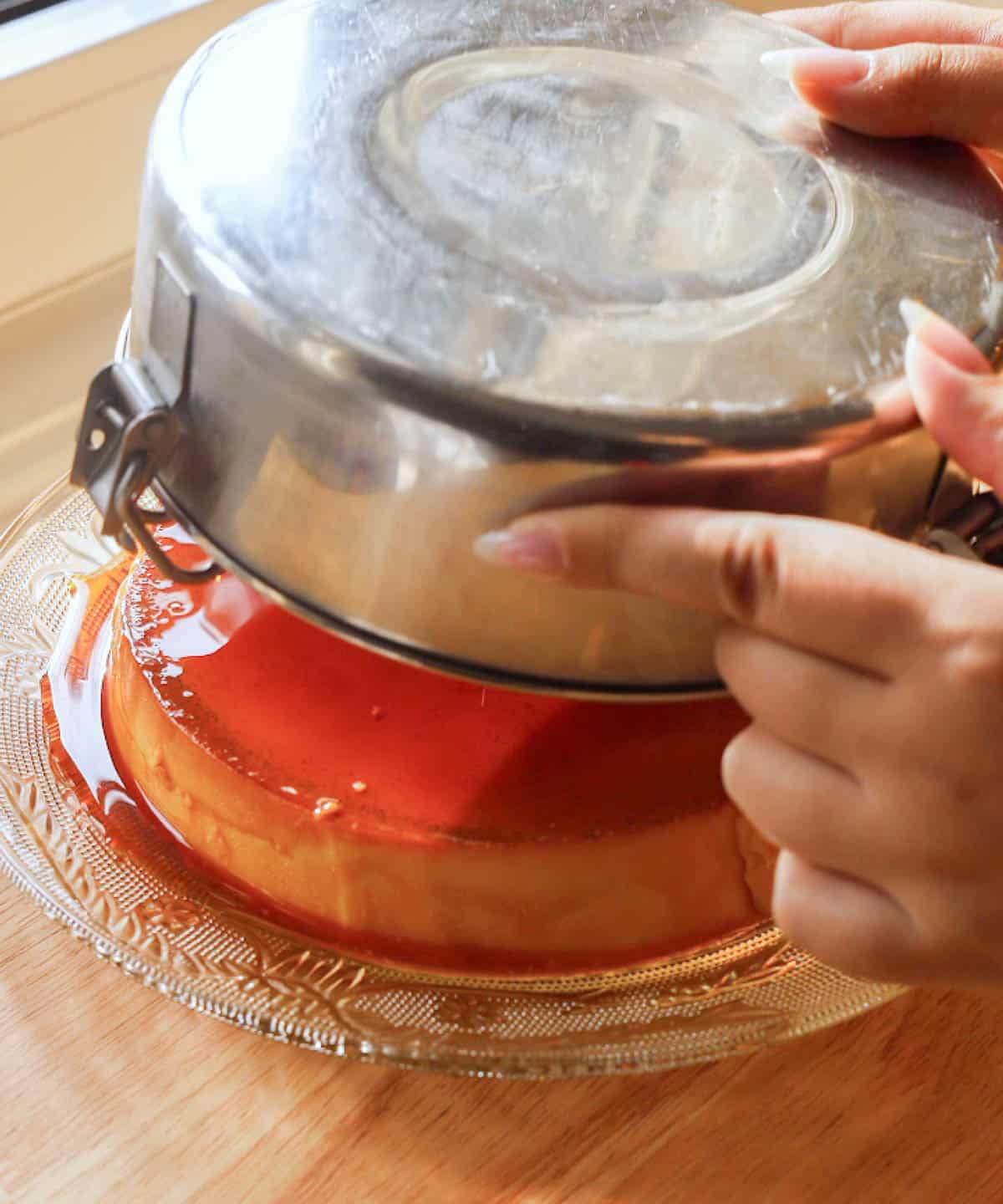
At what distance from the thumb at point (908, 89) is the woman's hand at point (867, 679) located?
0.40 feet

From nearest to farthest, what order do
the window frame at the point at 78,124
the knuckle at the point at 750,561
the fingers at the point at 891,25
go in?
the knuckle at the point at 750,561 < the fingers at the point at 891,25 < the window frame at the point at 78,124

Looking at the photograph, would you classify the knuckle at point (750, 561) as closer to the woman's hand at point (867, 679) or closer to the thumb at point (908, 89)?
the woman's hand at point (867, 679)

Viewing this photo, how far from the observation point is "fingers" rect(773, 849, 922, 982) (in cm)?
48

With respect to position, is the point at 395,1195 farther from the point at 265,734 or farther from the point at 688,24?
the point at 688,24

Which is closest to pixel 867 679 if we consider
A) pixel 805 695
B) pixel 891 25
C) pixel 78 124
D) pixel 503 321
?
pixel 805 695

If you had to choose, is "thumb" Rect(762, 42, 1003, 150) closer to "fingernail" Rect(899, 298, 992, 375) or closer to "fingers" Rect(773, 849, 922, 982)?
"fingernail" Rect(899, 298, 992, 375)

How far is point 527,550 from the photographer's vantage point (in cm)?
44

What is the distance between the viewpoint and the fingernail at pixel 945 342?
18.1 inches

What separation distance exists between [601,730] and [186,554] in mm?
202

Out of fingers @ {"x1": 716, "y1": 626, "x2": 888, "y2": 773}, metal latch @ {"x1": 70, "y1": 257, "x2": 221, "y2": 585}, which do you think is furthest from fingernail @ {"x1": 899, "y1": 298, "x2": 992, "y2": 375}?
metal latch @ {"x1": 70, "y1": 257, "x2": 221, "y2": 585}

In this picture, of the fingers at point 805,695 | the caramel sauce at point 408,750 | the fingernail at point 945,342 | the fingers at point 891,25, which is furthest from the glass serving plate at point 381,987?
the fingers at point 891,25

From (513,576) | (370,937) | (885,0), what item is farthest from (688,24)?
(370,937)

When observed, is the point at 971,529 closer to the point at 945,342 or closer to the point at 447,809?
the point at 945,342

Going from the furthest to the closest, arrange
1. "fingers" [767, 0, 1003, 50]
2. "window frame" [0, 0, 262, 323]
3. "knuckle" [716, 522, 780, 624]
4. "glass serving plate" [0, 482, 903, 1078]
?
"window frame" [0, 0, 262, 323]
"fingers" [767, 0, 1003, 50]
"glass serving plate" [0, 482, 903, 1078]
"knuckle" [716, 522, 780, 624]
